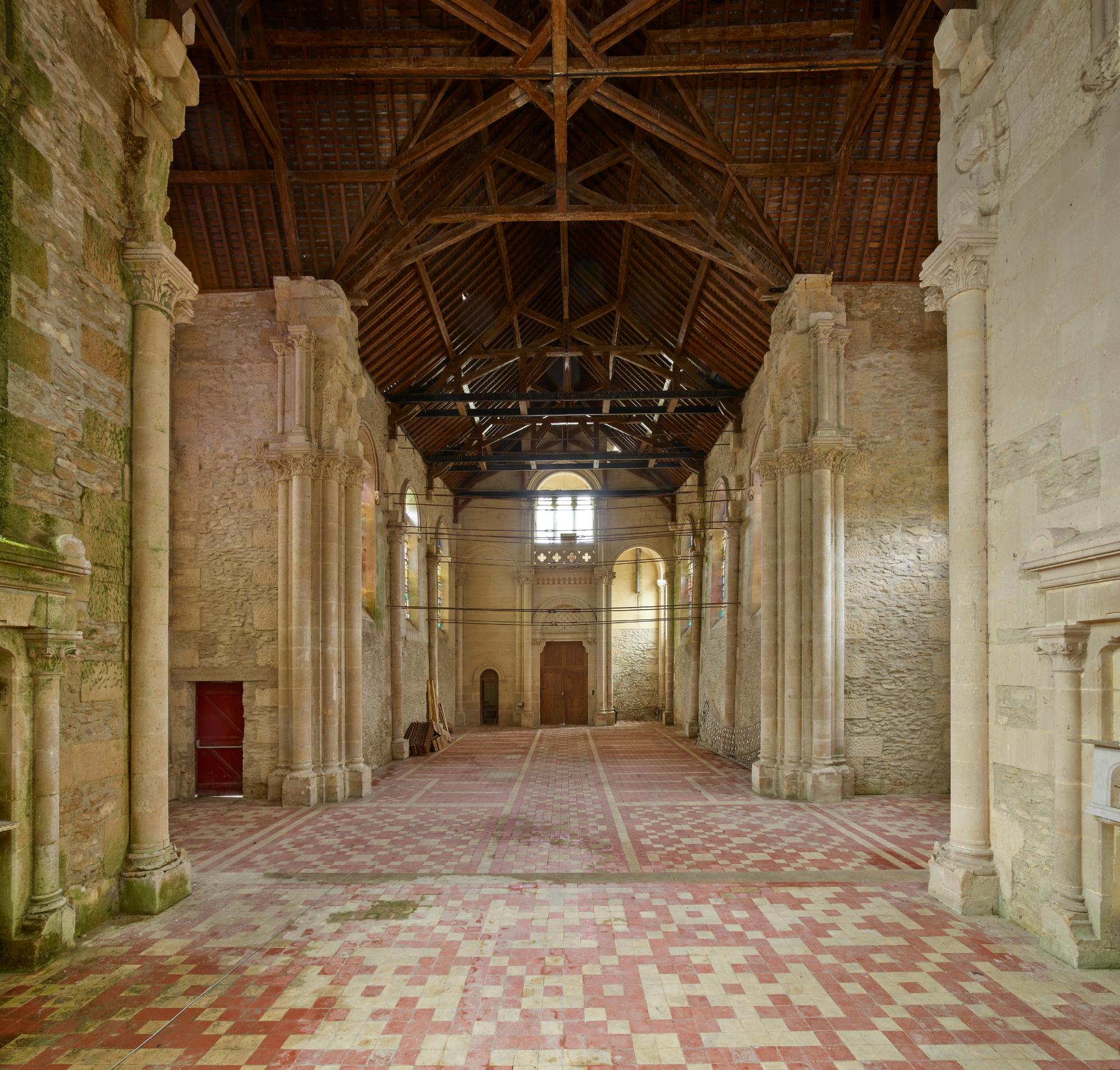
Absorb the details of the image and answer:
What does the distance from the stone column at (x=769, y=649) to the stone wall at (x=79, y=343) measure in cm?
958

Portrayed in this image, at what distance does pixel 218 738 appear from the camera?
12.9 meters

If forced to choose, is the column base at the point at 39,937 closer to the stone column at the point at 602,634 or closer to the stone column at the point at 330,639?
the stone column at the point at 330,639

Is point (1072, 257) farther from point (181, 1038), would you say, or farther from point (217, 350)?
point (217, 350)

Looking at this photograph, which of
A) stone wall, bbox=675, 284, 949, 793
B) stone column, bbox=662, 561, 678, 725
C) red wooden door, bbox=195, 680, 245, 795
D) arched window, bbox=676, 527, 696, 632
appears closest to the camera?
stone wall, bbox=675, 284, 949, 793

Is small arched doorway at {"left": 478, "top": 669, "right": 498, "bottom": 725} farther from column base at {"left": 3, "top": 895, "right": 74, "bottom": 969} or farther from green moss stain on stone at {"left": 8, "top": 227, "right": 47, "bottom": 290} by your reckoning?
green moss stain on stone at {"left": 8, "top": 227, "right": 47, "bottom": 290}

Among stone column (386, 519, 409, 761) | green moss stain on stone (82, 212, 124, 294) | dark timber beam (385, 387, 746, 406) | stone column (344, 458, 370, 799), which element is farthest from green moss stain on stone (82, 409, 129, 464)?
stone column (386, 519, 409, 761)

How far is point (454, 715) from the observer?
2717 cm

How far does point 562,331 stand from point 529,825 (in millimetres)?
11669

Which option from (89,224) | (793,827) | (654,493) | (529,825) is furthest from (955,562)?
(654,493)

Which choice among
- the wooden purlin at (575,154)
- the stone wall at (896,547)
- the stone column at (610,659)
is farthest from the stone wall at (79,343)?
the stone column at (610,659)

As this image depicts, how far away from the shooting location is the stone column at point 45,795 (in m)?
5.86

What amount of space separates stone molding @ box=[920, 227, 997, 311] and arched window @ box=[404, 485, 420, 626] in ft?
48.4

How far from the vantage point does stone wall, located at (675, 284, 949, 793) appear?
41.4 feet

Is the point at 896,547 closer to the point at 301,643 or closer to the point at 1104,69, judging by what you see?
the point at 1104,69
